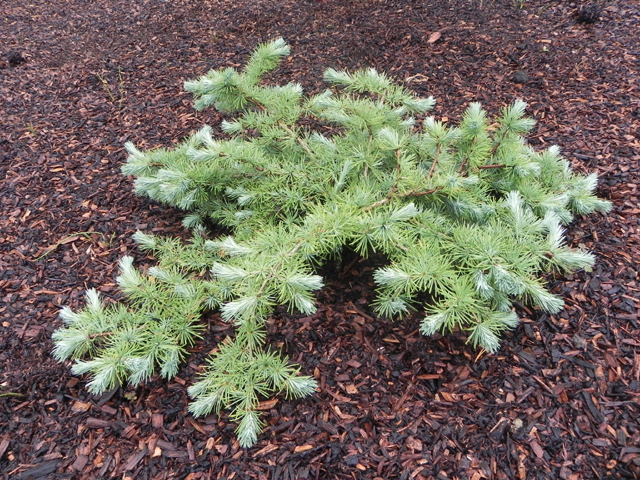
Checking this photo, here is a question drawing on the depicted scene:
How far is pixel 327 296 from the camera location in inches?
92.0

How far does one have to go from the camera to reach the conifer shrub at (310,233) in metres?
1.69

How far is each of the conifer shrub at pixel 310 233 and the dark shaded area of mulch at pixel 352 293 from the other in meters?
0.16

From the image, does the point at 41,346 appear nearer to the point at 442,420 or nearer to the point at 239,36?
the point at 442,420

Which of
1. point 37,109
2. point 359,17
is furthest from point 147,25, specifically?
point 359,17

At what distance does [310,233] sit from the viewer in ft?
5.70

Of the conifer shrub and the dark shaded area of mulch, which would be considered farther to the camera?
the dark shaded area of mulch

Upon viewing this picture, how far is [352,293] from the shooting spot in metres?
2.35

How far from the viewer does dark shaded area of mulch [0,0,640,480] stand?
6.09ft

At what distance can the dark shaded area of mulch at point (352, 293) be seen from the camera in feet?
6.09

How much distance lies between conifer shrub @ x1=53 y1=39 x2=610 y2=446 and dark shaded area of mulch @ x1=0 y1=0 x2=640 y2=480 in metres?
0.16

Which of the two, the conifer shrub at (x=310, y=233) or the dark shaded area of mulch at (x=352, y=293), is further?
the dark shaded area of mulch at (x=352, y=293)

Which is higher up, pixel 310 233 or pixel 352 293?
pixel 310 233

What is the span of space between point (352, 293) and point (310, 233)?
27.9 inches

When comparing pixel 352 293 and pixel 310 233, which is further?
pixel 352 293
